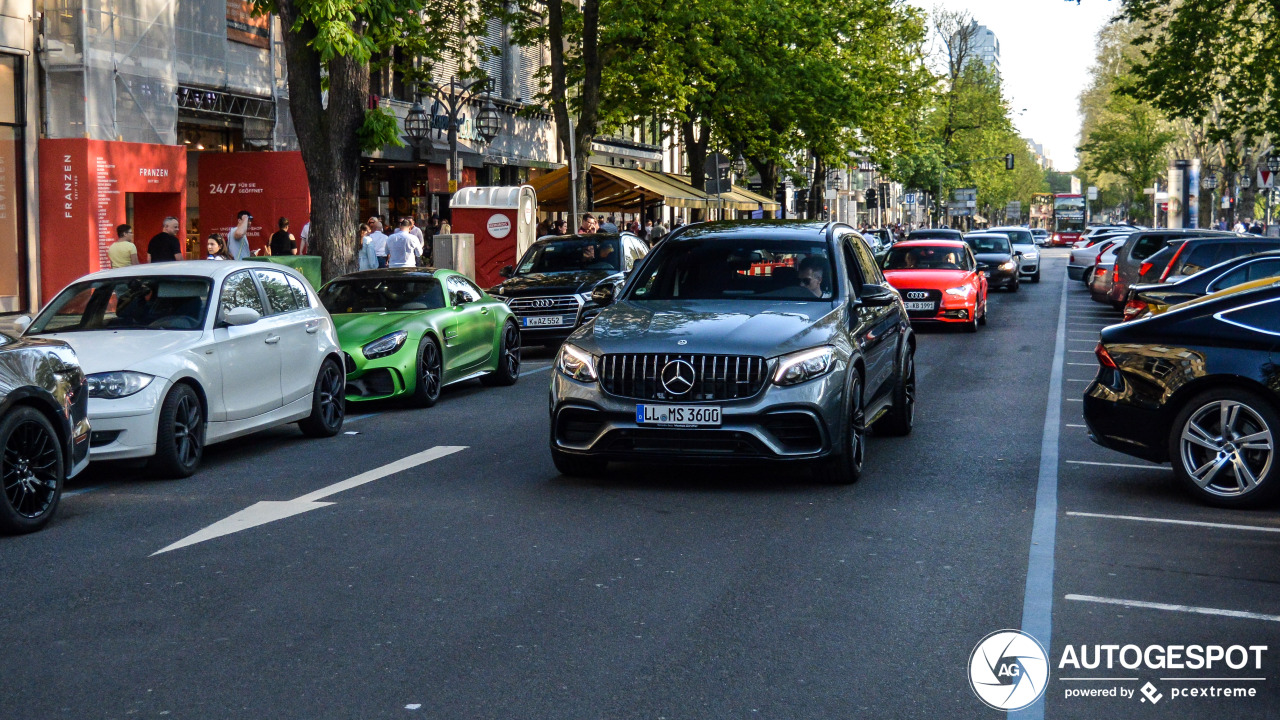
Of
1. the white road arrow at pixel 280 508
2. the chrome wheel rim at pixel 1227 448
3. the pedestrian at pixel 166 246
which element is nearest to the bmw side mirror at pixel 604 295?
the white road arrow at pixel 280 508

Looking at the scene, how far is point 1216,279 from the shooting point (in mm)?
16484

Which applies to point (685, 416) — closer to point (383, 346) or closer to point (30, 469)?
point (30, 469)

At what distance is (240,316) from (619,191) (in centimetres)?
2623

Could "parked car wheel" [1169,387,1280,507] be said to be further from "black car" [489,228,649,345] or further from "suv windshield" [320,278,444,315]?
"black car" [489,228,649,345]

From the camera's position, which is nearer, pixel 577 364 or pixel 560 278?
pixel 577 364

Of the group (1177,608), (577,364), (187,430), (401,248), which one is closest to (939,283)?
(401,248)

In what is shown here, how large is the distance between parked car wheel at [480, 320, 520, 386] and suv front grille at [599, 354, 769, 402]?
7536 millimetres

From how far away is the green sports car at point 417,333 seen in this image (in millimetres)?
13641

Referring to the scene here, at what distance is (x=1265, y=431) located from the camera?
323 inches

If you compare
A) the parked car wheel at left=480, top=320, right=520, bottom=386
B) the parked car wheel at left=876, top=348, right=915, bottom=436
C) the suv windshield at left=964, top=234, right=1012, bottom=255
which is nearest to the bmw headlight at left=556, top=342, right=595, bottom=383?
the parked car wheel at left=876, top=348, right=915, bottom=436

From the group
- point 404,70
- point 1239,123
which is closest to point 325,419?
point 404,70

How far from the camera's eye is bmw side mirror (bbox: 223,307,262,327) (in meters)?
10.3

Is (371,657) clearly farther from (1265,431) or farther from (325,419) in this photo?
(325,419)

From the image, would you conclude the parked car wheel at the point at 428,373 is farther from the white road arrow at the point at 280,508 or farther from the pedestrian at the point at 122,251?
the pedestrian at the point at 122,251
